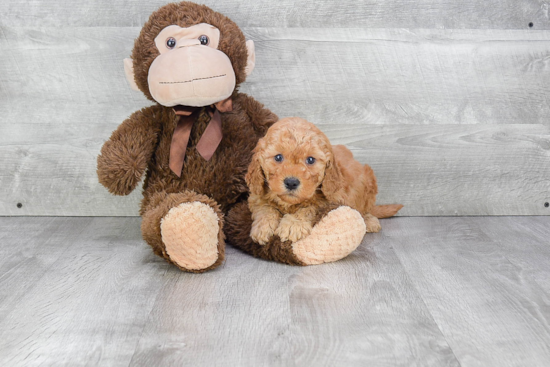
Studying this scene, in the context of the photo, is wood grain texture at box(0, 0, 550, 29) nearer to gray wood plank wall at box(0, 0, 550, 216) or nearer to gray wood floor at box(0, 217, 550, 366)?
gray wood plank wall at box(0, 0, 550, 216)

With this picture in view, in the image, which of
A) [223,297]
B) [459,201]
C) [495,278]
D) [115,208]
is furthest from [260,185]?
[459,201]

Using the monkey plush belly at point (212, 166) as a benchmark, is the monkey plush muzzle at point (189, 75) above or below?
above

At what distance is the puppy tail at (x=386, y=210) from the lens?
150cm

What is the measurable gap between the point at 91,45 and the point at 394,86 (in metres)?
0.82

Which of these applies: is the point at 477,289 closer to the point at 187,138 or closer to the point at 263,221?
the point at 263,221

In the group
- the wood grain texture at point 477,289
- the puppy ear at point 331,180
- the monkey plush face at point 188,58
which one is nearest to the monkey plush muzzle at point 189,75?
the monkey plush face at point 188,58

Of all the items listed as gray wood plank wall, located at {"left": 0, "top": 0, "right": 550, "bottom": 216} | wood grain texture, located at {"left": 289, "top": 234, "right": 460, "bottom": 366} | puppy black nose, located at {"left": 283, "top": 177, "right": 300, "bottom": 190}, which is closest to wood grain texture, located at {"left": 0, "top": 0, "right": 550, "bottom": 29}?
gray wood plank wall, located at {"left": 0, "top": 0, "right": 550, "bottom": 216}

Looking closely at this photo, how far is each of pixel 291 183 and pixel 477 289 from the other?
1.32 ft

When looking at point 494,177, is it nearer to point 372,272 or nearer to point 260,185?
point 372,272

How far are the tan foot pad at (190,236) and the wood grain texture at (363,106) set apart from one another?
1.71ft

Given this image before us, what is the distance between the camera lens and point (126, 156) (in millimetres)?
1206

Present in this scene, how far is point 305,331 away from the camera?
89 cm

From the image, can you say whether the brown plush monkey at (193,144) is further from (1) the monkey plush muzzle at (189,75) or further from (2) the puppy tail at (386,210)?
(2) the puppy tail at (386,210)

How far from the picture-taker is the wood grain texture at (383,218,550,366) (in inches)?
33.4
